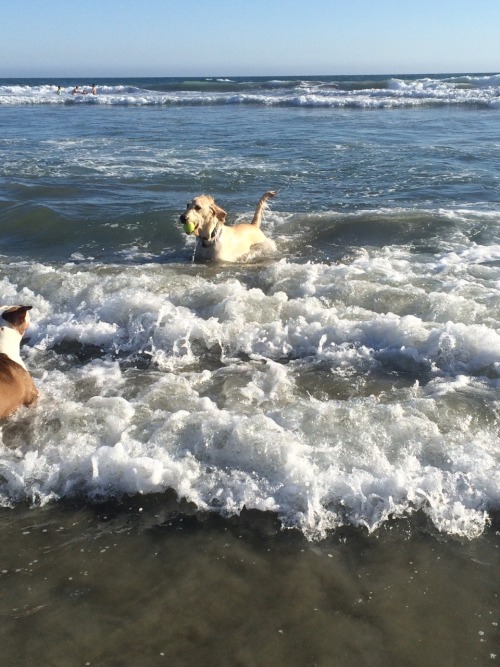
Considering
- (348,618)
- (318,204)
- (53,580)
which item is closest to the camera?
(348,618)

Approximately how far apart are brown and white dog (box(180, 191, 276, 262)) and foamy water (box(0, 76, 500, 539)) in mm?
244

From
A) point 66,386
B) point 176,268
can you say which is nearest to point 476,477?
point 66,386

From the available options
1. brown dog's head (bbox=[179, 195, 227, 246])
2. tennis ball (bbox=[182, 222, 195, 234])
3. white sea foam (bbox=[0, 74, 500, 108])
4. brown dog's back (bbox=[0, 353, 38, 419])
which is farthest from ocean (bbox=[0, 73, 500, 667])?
white sea foam (bbox=[0, 74, 500, 108])

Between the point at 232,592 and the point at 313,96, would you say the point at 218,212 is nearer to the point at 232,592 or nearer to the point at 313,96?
the point at 232,592

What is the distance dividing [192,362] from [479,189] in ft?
29.2

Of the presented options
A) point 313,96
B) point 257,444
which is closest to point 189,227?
point 257,444

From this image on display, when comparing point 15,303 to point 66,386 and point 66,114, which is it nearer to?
point 66,386

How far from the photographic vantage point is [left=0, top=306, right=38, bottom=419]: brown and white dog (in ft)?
15.7

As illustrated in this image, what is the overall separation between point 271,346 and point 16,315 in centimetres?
235

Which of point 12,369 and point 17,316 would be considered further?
point 17,316

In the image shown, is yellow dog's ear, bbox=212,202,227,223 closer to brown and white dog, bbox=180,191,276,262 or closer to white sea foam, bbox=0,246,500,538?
brown and white dog, bbox=180,191,276,262

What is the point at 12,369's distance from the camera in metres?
4.93

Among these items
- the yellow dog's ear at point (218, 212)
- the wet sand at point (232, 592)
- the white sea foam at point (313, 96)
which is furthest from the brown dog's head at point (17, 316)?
the white sea foam at point (313, 96)

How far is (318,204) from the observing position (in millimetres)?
11688
